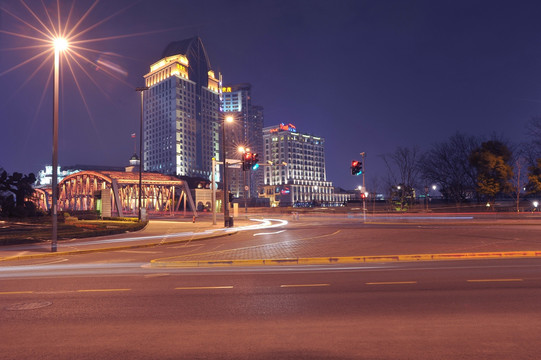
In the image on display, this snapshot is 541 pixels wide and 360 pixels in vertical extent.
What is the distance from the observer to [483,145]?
47906 millimetres

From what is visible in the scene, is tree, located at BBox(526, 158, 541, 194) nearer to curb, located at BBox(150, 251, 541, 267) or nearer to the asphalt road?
curb, located at BBox(150, 251, 541, 267)

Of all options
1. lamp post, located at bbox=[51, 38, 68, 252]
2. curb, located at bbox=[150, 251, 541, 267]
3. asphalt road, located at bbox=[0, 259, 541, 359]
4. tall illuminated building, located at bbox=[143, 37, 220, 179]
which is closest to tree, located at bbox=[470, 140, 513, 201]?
curb, located at bbox=[150, 251, 541, 267]

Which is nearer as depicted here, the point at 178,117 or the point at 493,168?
the point at 493,168

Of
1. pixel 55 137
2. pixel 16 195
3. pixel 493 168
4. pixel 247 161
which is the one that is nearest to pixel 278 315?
pixel 55 137

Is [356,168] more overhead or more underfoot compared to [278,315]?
more overhead

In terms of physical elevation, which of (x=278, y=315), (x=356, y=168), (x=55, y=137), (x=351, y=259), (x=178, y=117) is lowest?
(x=351, y=259)

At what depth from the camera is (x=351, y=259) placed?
13.2 m

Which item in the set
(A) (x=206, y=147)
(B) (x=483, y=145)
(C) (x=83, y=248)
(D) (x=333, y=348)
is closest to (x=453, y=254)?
(D) (x=333, y=348)

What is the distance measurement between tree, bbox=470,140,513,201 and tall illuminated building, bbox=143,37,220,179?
5628 inches

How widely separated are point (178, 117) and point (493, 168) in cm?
15050

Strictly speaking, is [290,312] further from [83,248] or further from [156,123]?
[156,123]

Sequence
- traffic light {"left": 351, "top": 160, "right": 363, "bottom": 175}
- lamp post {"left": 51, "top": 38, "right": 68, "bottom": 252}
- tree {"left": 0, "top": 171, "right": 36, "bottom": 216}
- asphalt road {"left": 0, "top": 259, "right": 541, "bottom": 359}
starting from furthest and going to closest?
tree {"left": 0, "top": 171, "right": 36, "bottom": 216} < traffic light {"left": 351, "top": 160, "right": 363, "bottom": 175} < lamp post {"left": 51, "top": 38, "right": 68, "bottom": 252} < asphalt road {"left": 0, "top": 259, "right": 541, "bottom": 359}

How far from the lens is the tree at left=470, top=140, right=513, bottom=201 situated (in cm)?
4606

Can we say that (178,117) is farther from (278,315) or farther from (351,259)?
(278,315)
